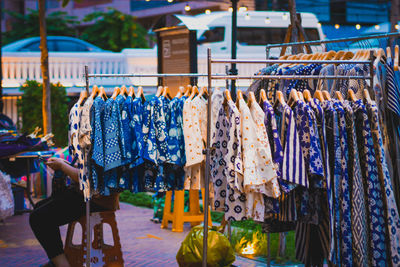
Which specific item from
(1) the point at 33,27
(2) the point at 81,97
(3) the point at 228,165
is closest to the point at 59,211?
(2) the point at 81,97

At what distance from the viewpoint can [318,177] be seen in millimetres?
4059

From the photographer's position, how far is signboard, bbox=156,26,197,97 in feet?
32.1

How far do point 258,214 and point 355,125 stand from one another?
105 cm

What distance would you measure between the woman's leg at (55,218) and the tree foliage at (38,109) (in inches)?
234

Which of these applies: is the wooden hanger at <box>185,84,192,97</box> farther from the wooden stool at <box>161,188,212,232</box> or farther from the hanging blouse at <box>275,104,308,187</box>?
the wooden stool at <box>161,188,212,232</box>

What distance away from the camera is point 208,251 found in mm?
5043

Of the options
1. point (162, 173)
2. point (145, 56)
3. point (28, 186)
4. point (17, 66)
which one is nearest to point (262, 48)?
point (145, 56)

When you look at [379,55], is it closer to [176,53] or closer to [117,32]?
[176,53]

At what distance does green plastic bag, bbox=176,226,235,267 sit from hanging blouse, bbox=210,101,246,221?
855 millimetres

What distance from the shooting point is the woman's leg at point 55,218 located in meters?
5.18

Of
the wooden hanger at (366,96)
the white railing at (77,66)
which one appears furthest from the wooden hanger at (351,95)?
the white railing at (77,66)

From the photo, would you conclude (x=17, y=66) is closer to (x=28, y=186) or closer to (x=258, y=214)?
(x=28, y=186)

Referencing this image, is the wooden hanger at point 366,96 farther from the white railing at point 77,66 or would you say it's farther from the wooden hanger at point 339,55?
the white railing at point 77,66

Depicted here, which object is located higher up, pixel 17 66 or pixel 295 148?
pixel 17 66
